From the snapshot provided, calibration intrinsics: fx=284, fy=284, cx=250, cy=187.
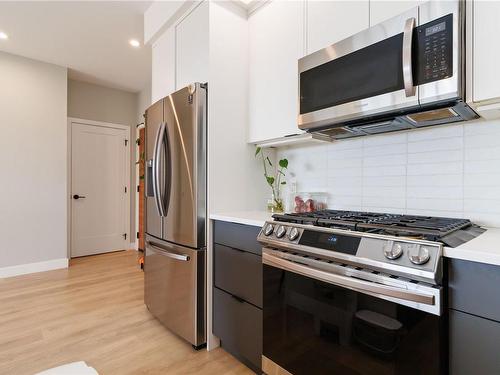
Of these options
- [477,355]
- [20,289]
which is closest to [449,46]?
[477,355]

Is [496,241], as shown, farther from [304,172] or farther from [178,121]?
[178,121]

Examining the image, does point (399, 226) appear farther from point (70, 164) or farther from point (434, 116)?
point (70, 164)

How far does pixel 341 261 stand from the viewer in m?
1.19

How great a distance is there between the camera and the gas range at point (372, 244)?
0.97 meters

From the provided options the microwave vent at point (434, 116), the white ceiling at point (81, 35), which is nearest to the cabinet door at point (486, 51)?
the microwave vent at point (434, 116)

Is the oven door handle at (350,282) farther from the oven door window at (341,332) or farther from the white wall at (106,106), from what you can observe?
the white wall at (106,106)

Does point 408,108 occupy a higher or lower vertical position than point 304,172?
higher

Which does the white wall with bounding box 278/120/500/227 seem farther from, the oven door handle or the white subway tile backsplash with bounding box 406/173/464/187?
the oven door handle

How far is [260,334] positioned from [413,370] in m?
0.86

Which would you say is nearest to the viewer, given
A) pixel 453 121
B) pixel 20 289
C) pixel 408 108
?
pixel 408 108

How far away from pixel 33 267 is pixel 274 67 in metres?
3.98

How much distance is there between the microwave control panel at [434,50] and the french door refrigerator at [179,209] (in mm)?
1285

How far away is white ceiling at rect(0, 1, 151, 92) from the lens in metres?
2.66

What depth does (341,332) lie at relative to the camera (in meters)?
1.22
